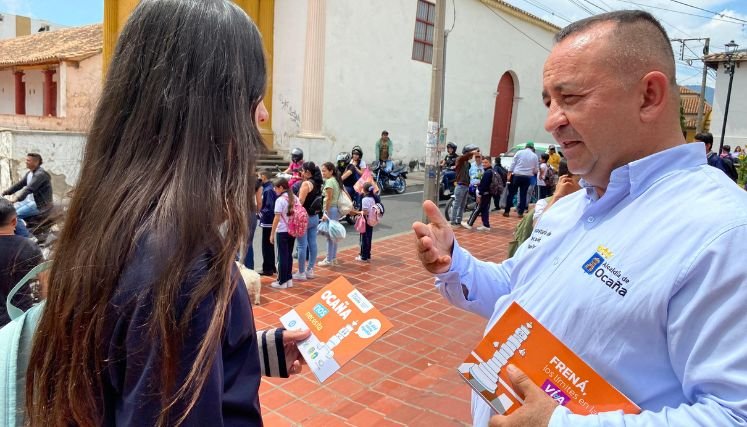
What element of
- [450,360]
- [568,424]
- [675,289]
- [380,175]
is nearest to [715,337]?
[675,289]

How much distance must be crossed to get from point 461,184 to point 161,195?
907 centimetres

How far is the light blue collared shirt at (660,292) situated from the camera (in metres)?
1.01

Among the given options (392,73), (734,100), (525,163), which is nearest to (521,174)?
(525,163)

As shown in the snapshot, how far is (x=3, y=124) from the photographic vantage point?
22344mm

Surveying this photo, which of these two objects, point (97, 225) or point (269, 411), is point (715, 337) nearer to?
point (97, 225)

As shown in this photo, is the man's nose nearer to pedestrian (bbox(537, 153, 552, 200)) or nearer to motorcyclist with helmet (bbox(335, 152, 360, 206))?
motorcyclist with helmet (bbox(335, 152, 360, 206))

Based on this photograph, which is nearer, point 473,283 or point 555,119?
point 555,119

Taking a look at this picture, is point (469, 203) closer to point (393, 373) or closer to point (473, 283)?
point (393, 373)

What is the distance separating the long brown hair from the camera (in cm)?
93

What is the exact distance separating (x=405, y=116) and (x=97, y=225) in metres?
18.3

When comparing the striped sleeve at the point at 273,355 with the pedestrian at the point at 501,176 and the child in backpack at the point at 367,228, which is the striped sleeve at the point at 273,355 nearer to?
the child in backpack at the point at 367,228

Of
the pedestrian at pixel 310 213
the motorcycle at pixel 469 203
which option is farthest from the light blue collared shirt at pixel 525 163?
the pedestrian at pixel 310 213

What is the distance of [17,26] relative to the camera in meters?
41.8

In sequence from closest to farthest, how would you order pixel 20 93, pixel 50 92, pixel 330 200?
pixel 330 200 < pixel 50 92 < pixel 20 93
